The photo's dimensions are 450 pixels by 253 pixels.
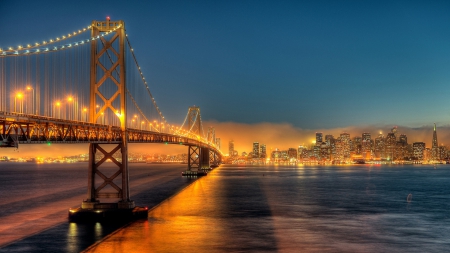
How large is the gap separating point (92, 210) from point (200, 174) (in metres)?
88.8

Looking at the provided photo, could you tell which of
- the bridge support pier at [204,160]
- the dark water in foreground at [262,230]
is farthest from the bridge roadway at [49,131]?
the bridge support pier at [204,160]

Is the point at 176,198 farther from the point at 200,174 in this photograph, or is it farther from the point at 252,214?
the point at 200,174

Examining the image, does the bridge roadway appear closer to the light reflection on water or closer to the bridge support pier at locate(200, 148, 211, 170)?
the light reflection on water

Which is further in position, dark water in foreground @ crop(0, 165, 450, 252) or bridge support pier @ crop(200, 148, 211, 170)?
bridge support pier @ crop(200, 148, 211, 170)

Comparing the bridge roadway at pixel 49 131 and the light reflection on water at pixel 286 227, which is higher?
the bridge roadway at pixel 49 131

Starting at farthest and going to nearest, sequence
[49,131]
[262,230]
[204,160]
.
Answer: [204,160]
[262,230]
[49,131]

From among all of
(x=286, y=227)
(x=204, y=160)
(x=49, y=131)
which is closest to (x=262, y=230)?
(x=286, y=227)

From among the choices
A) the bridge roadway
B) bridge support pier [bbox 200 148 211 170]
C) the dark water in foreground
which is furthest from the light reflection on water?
bridge support pier [bbox 200 148 211 170]

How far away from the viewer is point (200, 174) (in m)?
125

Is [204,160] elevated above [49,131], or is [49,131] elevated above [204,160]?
[49,131]

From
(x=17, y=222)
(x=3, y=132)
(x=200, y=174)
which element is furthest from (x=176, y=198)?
(x=200, y=174)

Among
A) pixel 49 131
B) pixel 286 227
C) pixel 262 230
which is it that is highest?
pixel 49 131

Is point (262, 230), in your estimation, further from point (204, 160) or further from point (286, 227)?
point (204, 160)

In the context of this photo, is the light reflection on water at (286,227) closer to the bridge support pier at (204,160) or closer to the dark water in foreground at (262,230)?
the dark water in foreground at (262,230)
